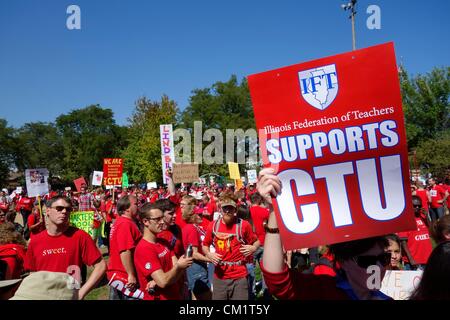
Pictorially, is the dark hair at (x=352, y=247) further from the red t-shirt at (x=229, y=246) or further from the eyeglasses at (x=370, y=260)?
the red t-shirt at (x=229, y=246)

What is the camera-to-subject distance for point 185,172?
52.5 ft

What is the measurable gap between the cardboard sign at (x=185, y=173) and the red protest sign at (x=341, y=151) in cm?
1350

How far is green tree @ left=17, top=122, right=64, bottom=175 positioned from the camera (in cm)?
8831

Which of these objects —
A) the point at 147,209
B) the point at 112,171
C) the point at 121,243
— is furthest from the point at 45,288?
the point at 112,171

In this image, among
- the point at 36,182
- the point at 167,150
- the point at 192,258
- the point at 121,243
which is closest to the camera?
the point at 192,258

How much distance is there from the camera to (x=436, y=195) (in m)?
14.6

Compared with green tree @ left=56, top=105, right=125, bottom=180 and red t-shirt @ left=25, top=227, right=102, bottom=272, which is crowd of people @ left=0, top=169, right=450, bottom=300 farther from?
green tree @ left=56, top=105, right=125, bottom=180

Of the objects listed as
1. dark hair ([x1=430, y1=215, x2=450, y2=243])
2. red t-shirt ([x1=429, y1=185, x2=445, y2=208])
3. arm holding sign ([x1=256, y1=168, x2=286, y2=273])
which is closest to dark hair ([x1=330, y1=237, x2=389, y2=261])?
arm holding sign ([x1=256, y1=168, x2=286, y2=273])

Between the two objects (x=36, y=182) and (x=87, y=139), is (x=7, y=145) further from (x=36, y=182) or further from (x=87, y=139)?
(x=36, y=182)

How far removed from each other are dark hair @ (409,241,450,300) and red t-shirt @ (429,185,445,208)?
1421 centimetres

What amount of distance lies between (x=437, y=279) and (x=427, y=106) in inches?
1691

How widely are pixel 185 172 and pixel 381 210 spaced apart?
13904 millimetres
